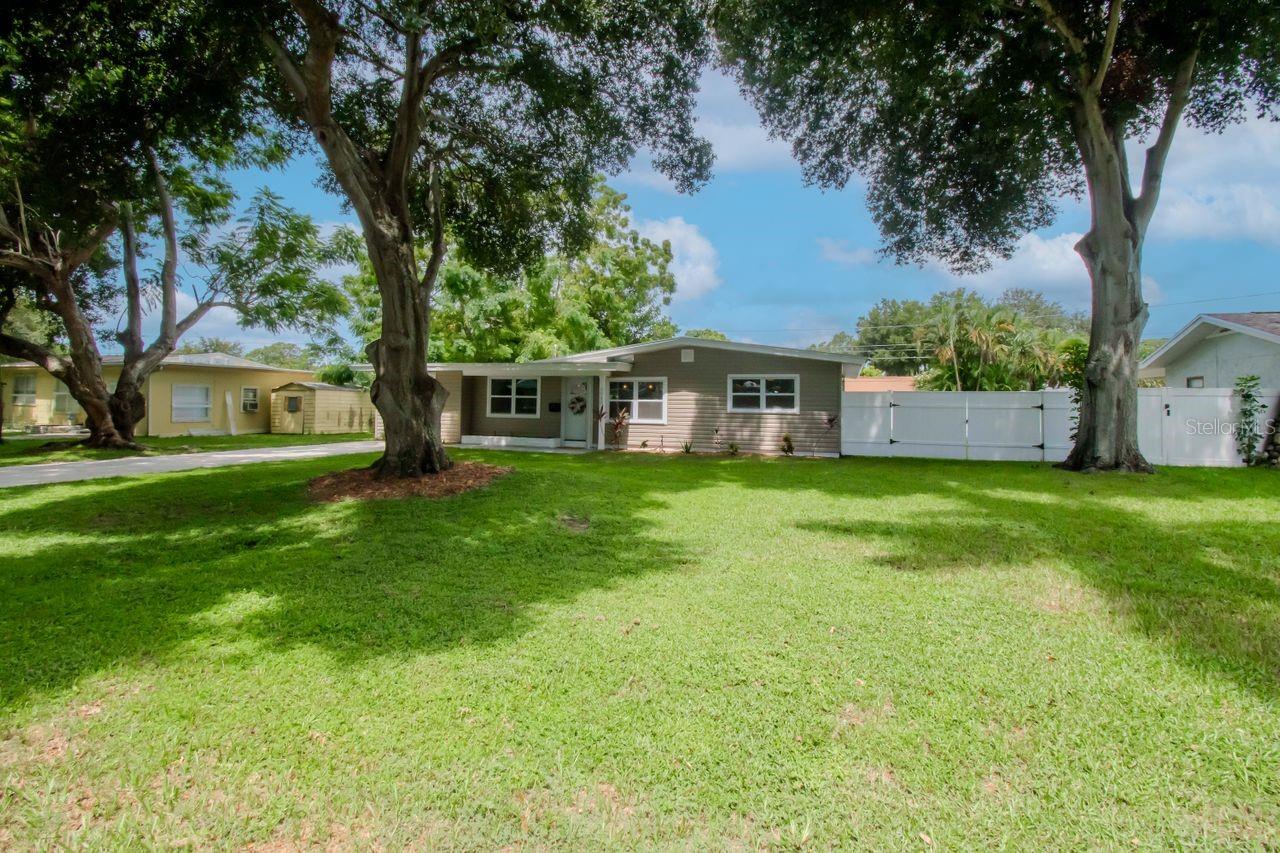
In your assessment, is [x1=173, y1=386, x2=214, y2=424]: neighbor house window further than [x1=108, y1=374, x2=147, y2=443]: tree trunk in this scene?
Yes

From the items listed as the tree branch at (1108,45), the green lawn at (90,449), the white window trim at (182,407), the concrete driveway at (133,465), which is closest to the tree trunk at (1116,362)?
the tree branch at (1108,45)

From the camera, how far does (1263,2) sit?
27.5 ft

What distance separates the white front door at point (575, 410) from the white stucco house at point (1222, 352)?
15.3 meters

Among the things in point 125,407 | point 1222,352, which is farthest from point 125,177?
point 1222,352

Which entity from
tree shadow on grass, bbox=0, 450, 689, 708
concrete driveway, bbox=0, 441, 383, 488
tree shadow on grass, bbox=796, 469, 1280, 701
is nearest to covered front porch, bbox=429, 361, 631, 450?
concrete driveway, bbox=0, 441, 383, 488

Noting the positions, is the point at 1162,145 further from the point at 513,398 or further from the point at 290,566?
the point at 513,398

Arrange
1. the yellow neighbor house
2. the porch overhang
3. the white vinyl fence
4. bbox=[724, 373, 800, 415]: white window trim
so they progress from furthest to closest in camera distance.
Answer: the yellow neighbor house, the porch overhang, bbox=[724, 373, 800, 415]: white window trim, the white vinyl fence

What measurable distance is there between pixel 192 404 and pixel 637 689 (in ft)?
81.7

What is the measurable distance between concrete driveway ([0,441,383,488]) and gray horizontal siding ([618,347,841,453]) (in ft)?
28.0

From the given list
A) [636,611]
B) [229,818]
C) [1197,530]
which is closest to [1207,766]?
[636,611]

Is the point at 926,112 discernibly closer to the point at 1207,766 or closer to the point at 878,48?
the point at 878,48

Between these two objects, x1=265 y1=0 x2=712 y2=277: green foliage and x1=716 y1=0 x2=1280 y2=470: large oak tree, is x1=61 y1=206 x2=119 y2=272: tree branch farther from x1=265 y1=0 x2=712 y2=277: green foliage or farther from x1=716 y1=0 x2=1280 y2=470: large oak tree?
x1=716 y1=0 x2=1280 y2=470: large oak tree

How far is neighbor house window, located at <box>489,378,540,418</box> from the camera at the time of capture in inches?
697

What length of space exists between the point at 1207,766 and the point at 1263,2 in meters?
11.6
